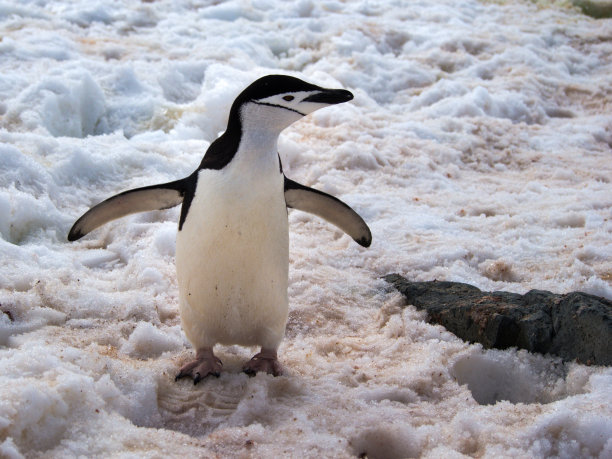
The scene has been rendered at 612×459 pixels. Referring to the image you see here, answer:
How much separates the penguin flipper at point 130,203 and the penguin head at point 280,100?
0.40m

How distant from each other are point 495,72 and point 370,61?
4.10 ft

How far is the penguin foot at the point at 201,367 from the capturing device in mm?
2055

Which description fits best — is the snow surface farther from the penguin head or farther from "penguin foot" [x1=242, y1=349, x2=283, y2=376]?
the penguin head

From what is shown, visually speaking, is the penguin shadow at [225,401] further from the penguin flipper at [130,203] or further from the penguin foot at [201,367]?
the penguin flipper at [130,203]

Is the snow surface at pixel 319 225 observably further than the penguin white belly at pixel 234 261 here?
No

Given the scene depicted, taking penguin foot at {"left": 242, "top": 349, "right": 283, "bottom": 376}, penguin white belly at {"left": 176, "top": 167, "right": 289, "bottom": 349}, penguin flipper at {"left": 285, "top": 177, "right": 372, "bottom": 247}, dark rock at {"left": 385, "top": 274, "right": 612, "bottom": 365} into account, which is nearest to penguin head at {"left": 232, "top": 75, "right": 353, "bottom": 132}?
penguin white belly at {"left": 176, "top": 167, "right": 289, "bottom": 349}

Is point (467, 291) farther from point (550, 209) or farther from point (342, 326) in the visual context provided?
point (550, 209)

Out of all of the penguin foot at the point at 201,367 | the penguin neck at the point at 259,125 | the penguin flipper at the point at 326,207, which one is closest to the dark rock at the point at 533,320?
the penguin flipper at the point at 326,207

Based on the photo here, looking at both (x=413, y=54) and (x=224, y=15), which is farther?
(x=224, y=15)

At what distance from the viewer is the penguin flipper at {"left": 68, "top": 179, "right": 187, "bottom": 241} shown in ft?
7.25

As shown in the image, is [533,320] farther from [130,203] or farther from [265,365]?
[130,203]

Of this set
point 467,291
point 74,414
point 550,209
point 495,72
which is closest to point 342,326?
point 467,291

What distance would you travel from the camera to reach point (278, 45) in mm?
6461

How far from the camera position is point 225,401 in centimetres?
198
